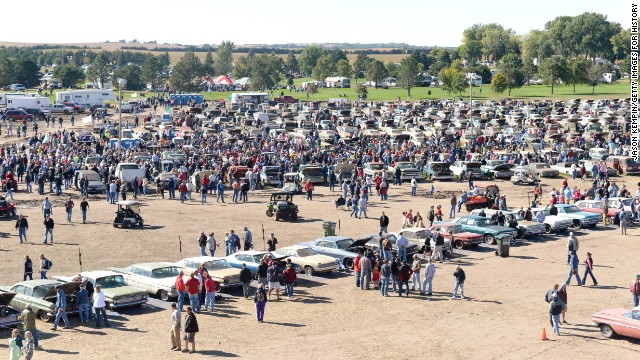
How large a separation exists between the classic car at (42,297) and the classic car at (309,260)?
340 inches

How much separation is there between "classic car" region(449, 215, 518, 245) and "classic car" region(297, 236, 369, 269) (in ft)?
17.6

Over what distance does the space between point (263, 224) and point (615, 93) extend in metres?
104

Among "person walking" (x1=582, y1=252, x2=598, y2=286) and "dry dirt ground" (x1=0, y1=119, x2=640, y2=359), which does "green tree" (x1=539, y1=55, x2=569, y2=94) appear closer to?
"dry dirt ground" (x1=0, y1=119, x2=640, y2=359)

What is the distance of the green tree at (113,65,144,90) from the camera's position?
512 feet

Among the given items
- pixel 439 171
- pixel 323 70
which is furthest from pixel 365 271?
pixel 323 70

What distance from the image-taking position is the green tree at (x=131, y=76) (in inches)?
6142

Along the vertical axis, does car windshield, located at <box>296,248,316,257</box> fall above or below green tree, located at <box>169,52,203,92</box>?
below

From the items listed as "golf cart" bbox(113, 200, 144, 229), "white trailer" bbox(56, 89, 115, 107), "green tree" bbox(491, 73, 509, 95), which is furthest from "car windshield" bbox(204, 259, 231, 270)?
"green tree" bbox(491, 73, 509, 95)

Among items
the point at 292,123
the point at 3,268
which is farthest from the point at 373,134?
the point at 3,268

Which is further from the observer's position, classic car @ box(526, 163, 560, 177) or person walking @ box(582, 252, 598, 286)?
classic car @ box(526, 163, 560, 177)

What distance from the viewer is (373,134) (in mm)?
81688

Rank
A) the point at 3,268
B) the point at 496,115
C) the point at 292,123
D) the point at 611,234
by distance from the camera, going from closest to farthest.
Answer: the point at 3,268 < the point at 611,234 < the point at 292,123 < the point at 496,115

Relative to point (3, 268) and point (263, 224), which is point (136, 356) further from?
point (263, 224)

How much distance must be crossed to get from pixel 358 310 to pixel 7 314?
9.40m
